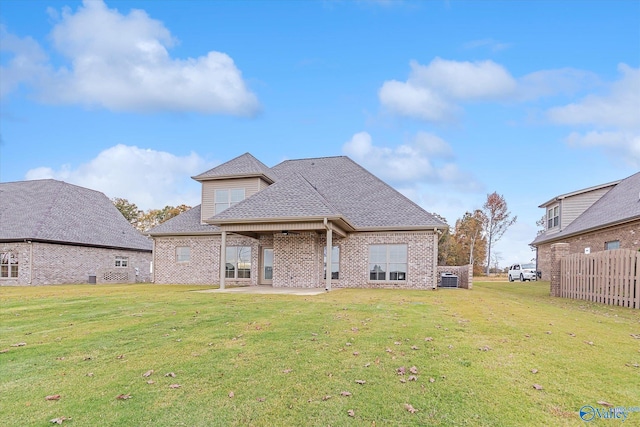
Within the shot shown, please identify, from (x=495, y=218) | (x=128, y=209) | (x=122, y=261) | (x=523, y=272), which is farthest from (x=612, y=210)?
(x=128, y=209)

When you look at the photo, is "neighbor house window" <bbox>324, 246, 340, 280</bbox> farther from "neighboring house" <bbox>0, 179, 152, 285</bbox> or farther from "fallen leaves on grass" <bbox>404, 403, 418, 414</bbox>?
"neighboring house" <bbox>0, 179, 152, 285</bbox>

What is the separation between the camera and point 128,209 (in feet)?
161

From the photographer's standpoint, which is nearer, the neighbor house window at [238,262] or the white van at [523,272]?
the neighbor house window at [238,262]

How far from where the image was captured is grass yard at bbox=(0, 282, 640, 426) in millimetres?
3750

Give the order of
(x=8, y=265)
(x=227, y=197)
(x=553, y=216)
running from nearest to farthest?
(x=227, y=197)
(x=8, y=265)
(x=553, y=216)

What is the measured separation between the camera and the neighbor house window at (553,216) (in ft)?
83.3

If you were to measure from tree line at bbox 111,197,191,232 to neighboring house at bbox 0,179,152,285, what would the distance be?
17.4 m

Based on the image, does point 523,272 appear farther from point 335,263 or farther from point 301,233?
point 301,233

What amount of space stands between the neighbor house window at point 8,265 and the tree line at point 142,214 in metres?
24.9

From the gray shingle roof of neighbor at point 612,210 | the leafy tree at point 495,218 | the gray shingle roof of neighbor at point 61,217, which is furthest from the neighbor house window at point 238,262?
the leafy tree at point 495,218

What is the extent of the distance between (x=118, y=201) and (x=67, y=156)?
2697cm

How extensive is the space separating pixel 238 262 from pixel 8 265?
49.0 feet

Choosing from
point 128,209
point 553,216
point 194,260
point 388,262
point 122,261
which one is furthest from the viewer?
point 128,209

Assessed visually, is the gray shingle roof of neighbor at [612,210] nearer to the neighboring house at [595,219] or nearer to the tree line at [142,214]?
the neighboring house at [595,219]
